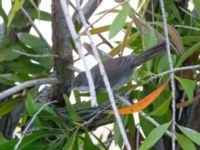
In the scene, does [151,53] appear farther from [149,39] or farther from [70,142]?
[70,142]

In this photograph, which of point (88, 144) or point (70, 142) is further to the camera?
point (88, 144)

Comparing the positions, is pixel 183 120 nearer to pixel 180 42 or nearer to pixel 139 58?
pixel 180 42

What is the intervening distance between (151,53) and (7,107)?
38 cm

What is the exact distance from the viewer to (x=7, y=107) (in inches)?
41.4

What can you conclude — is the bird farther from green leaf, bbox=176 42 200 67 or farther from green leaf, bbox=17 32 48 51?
green leaf, bbox=17 32 48 51

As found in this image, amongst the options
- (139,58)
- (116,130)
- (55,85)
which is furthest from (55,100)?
(139,58)

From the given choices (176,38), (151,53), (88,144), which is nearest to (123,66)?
(151,53)

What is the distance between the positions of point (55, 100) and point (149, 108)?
19cm

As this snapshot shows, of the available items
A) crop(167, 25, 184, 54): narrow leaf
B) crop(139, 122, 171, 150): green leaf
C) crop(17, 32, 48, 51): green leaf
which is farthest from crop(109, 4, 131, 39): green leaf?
crop(17, 32, 48, 51): green leaf

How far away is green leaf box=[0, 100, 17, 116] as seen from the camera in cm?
105

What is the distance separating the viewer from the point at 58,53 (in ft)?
2.97

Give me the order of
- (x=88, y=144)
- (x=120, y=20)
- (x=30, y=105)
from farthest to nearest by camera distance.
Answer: (x=88, y=144)
(x=30, y=105)
(x=120, y=20)

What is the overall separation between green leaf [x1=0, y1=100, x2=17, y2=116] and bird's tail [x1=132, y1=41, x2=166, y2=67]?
13.4 inches

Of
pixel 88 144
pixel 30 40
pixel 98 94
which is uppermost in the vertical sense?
pixel 30 40
